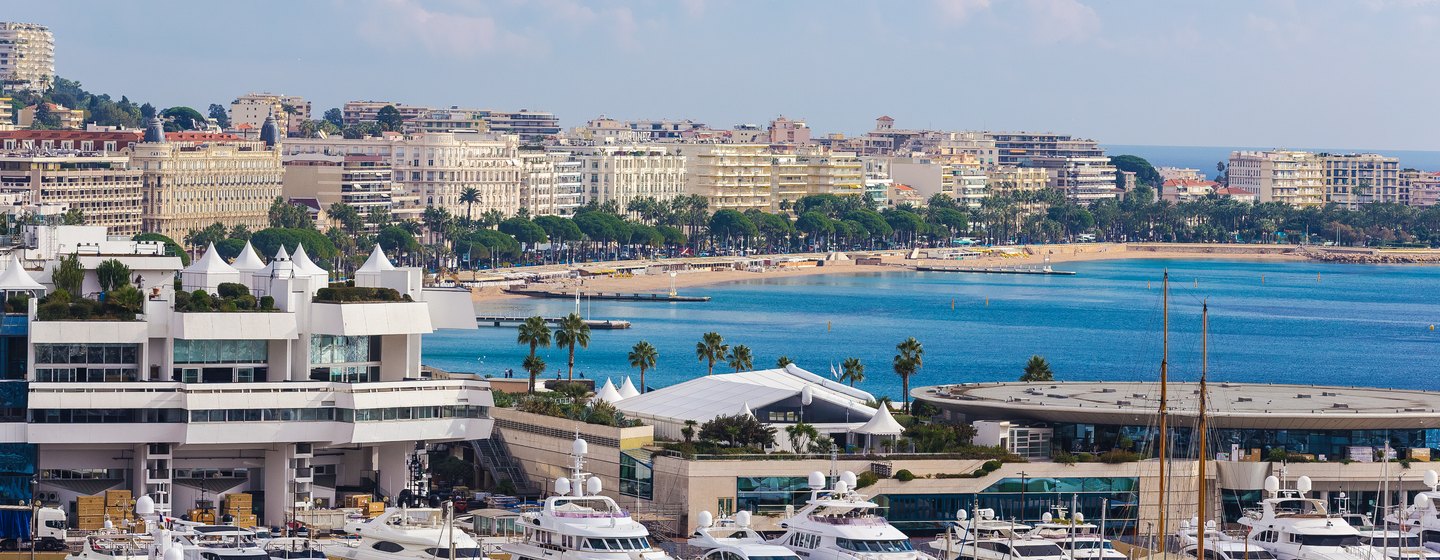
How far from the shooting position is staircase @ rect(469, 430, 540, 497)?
61844mm

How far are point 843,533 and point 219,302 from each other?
17.6 metres

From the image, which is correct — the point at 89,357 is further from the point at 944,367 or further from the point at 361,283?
the point at 944,367

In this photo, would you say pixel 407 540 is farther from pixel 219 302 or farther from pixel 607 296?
pixel 607 296

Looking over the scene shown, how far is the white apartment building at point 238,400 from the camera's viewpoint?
58.1m

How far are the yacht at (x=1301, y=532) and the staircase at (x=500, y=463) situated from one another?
54.2 feet

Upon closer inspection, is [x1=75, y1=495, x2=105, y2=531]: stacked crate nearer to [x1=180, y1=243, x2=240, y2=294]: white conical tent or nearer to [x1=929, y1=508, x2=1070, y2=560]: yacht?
[x1=180, y1=243, x2=240, y2=294]: white conical tent

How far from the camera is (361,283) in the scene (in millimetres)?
65562

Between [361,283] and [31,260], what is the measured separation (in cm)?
993

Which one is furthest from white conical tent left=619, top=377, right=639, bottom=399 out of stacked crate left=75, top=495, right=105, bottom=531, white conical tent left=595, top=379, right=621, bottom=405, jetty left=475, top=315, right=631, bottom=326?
jetty left=475, top=315, right=631, bottom=326

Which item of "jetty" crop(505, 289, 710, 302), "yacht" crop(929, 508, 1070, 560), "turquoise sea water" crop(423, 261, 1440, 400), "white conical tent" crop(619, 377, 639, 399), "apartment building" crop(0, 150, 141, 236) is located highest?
"apartment building" crop(0, 150, 141, 236)

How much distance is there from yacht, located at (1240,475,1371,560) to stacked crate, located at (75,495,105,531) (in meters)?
23.2

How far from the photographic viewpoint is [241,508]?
57.7 metres

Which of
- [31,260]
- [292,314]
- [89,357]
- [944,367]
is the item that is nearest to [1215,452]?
[292,314]

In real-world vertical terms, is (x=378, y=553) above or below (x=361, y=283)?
below
